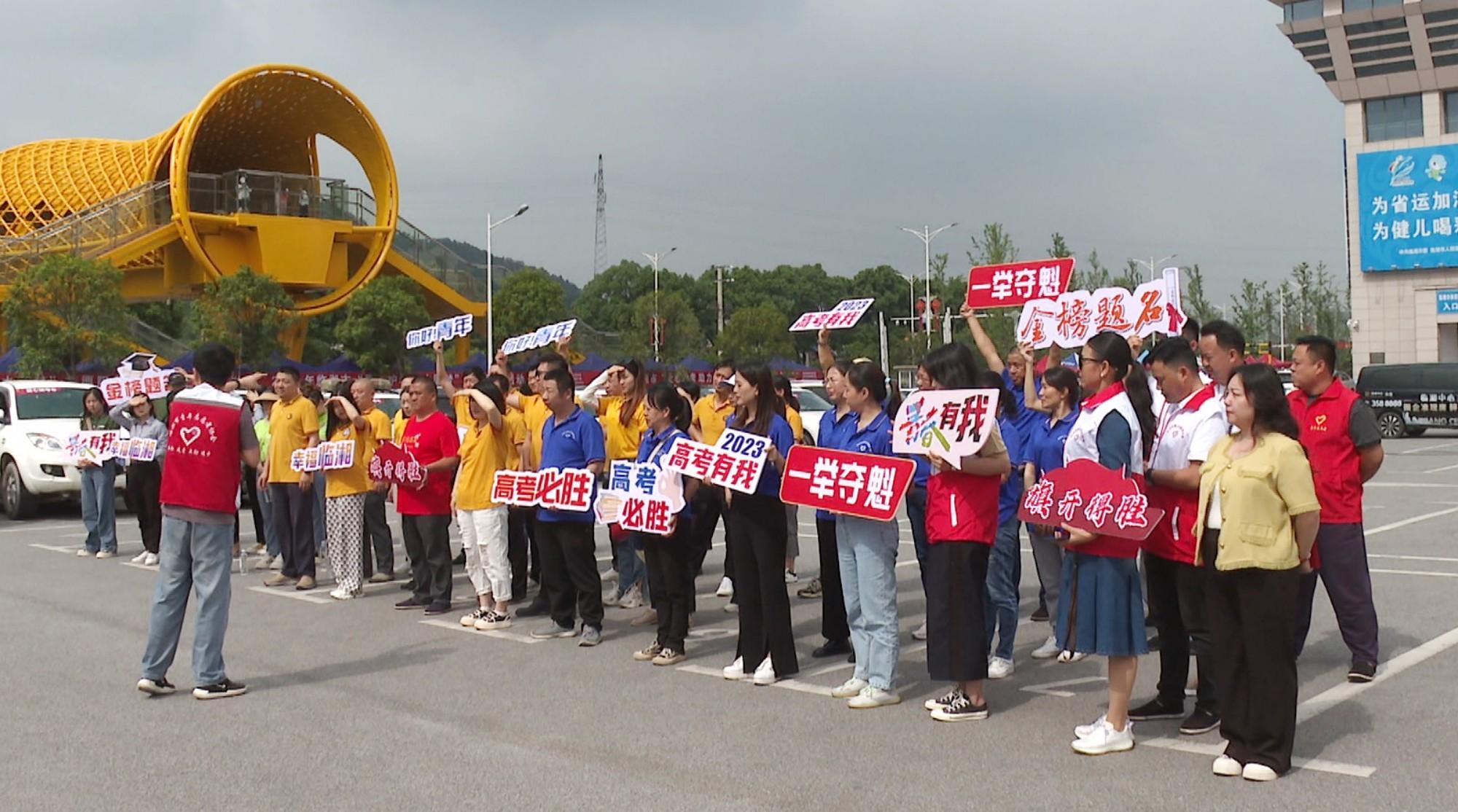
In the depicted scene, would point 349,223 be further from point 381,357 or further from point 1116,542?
point 1116,542

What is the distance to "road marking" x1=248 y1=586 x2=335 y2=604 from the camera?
422 inches

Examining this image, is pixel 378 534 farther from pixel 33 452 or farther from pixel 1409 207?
pixel 1409 207

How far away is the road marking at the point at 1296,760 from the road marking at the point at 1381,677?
1.77 ft

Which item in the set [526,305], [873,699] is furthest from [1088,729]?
[526,305]

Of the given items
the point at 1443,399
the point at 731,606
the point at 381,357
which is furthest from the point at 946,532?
the point at 381,357

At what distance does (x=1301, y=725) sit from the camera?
6.29 m

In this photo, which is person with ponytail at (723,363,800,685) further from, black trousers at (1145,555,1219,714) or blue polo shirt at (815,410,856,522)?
black trousers at (1145,555,1219,714)

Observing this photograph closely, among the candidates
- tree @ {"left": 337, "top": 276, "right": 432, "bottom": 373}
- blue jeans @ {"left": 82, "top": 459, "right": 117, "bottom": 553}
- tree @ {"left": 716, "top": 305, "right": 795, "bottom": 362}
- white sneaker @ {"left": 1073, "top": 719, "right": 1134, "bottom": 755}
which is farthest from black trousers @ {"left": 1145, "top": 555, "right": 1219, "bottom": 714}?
tree @ {"left": 716, "top": 305, "right": 795, "bottom": 362}

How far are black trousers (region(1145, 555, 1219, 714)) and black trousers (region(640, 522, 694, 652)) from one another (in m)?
2.86

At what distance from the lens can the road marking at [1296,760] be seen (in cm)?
552

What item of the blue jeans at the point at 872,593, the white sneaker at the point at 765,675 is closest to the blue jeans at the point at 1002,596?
the blue jeans at the point at 872,593

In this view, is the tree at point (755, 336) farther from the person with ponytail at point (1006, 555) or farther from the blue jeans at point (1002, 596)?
the blue jeans at point (1002, 596)

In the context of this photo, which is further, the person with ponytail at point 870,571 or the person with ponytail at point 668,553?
the person with ponytail at point 668,553

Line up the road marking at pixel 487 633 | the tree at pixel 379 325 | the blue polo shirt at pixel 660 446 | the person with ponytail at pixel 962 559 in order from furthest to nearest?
the tree at pixel 379 325 < the road marking at pixel 487 633 < the blue polo shirt at pixel 660 446 < the person with ponytail at pixel 962 559
